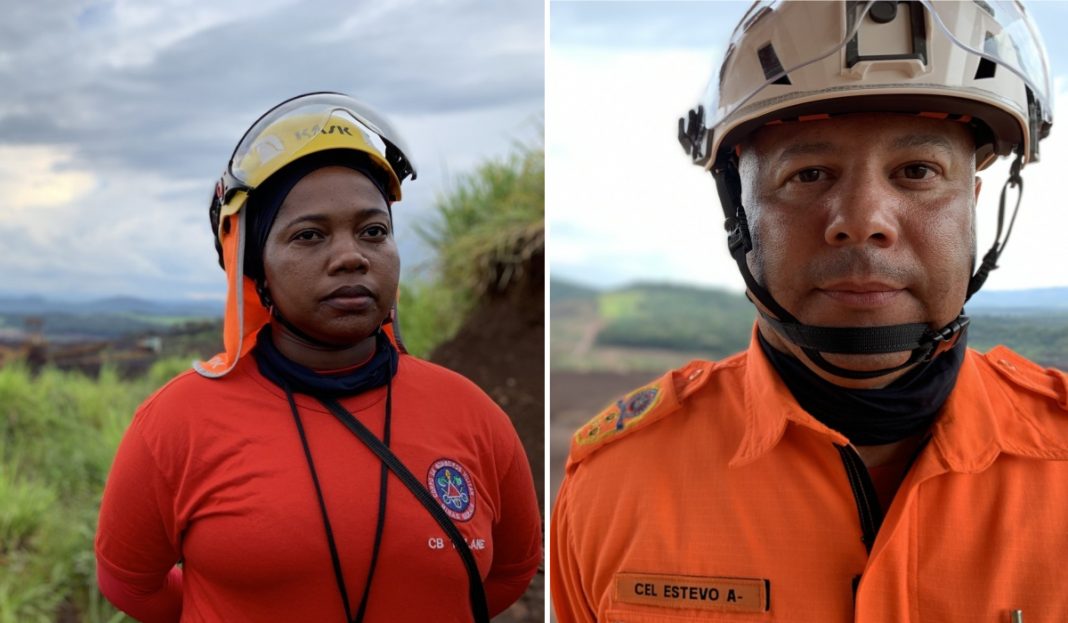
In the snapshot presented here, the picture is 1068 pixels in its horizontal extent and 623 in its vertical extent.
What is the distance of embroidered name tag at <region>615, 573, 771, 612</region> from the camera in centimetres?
184

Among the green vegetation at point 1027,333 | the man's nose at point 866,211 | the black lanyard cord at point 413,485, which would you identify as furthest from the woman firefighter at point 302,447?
the green vegetation at point 1027,333

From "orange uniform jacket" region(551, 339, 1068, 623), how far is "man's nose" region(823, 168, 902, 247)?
0.34 metres

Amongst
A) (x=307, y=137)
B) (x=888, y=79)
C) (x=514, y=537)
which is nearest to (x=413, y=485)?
(x=514, y=537)

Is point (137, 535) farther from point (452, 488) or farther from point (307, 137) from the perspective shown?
point (307, 137)

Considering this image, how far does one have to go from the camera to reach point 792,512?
1.86 meters

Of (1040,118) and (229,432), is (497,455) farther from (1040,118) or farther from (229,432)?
(1040,118)

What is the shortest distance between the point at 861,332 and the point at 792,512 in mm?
369

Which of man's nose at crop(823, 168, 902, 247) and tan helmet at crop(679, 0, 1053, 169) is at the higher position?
tan helmet at crop(679, 0, 1053, 169)

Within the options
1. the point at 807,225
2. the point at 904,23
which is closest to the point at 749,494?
the point at 807,225

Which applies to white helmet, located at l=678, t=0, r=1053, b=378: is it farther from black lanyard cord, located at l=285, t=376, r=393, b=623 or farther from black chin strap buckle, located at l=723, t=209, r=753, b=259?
black lanyard cord, located at l=285, t=376, r=393, b=623

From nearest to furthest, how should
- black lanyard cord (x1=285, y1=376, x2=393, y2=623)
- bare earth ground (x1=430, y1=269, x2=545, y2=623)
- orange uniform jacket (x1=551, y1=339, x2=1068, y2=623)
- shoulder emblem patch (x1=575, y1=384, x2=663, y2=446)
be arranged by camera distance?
orange uniform jacket (x1=551, y1=339, x2=1068, y2=623) → black lanyard cord (x1=285, y1=376, x2=393, y2=623) → shoulder emblem patch (x1=575, y1=384, x2=663, y2=446) → bare earth ground (x1=430, y1=269, x2=545, y2=623)

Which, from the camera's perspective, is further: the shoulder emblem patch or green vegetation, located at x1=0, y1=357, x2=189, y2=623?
green vegetation, located at x1=0, y1=357, x2=189, y2=623

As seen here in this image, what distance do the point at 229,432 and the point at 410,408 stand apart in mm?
372

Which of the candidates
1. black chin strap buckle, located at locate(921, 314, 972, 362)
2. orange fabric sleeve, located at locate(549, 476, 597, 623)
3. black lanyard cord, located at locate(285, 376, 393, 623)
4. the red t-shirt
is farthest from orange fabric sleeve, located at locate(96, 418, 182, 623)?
black chin strap buckle, located at locate(921, 314, 972, 362)
